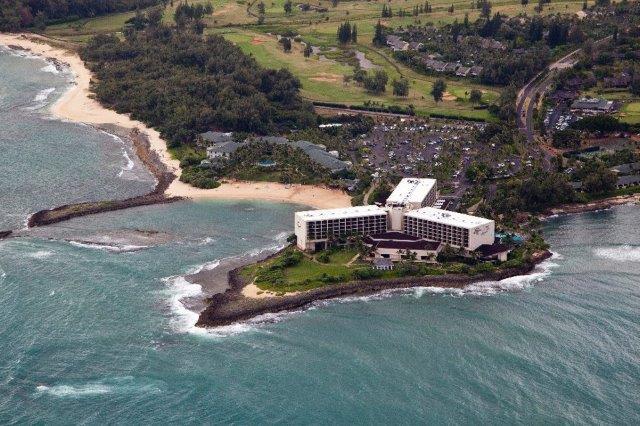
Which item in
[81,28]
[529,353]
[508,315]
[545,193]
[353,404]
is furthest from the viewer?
[81,28]

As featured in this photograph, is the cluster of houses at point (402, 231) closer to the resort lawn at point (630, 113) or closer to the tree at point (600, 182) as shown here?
the tree at point (600, 182)

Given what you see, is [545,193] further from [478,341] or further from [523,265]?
[478,341]

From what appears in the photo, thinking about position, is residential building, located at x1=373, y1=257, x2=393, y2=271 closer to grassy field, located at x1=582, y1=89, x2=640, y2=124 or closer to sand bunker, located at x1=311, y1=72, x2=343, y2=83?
grassy field, located at x1=582, y1=89, x2=640, y2=124

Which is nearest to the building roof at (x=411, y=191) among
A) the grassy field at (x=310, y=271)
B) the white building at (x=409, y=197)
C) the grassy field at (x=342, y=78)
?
the white building at (x=409, y=197)

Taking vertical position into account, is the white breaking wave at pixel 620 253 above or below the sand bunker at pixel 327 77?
below

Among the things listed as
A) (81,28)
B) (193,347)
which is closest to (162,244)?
(193,347)

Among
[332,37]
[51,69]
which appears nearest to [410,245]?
[332,37]
